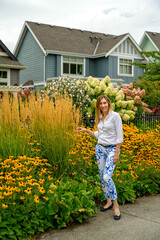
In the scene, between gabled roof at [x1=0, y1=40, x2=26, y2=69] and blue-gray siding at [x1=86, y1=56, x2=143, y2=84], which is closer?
gabled roof at [x1=0, y1=40, x2=26, y2=69]

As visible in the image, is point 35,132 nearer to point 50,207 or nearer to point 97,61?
point 50,207

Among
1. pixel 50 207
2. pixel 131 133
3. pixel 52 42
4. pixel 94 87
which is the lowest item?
pixel 50 207

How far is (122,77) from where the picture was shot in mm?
29562

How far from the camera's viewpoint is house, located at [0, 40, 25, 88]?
23016 mm

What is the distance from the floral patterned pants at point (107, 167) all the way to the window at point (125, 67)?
2482 centimetres

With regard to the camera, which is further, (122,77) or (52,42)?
(122,77)

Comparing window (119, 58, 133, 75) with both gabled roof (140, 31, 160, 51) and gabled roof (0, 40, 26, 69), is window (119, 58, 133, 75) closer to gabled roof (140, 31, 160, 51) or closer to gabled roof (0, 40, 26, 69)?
gabled roof (140, 31, 160, 51)

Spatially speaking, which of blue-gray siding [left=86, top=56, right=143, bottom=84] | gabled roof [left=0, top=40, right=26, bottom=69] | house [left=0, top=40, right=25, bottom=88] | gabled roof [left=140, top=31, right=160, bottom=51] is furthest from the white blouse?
gabled roof [left=140, top=31, right=160, bottom=51]

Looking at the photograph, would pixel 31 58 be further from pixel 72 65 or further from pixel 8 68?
pixel 8 68

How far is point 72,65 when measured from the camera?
27.9 meters

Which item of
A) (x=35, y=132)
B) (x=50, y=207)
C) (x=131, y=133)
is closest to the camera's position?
(x=50, y=207)

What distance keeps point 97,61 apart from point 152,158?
891 inches

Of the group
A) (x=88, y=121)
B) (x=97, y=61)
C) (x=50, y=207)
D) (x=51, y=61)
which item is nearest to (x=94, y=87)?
(x=88, y=121)

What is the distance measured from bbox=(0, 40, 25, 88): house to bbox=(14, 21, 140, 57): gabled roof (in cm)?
341
